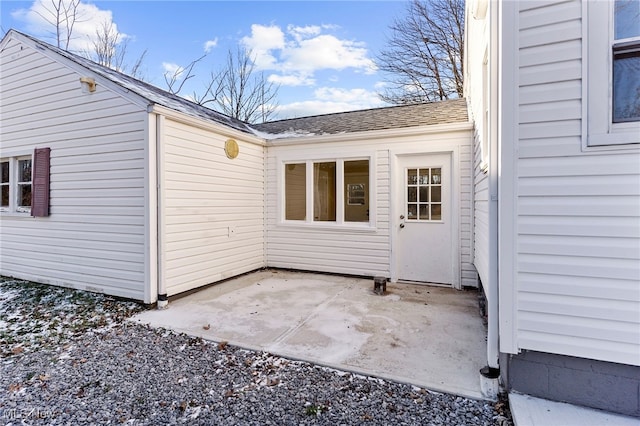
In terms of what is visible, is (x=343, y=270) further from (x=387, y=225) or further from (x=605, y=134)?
(x=605, y=134)

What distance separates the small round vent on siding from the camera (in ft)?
18.2

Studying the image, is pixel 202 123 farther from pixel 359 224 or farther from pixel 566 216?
pixel 566 216

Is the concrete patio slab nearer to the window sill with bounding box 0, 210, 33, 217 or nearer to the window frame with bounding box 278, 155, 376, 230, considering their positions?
the window frame with bounding box 278, 155, 376, 230

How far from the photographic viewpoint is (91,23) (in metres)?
12.4

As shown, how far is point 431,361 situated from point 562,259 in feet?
4.42

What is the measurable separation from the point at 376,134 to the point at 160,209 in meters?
3.69

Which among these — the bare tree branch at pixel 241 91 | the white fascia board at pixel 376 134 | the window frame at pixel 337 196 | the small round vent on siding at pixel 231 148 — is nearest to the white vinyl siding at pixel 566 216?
the white fascia board at pixel 376 134

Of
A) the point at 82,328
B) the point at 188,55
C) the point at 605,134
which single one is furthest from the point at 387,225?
the point at 188,55

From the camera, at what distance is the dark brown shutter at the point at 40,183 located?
17.0 ft

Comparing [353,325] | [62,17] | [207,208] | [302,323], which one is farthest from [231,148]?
[62,17]

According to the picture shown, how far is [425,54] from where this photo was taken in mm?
14711

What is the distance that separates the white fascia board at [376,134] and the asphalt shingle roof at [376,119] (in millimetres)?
161

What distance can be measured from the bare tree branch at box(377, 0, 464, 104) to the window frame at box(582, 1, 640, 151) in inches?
517

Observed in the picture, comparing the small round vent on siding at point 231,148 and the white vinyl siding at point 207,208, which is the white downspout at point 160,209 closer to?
the white vinyl siding at point 207,208
